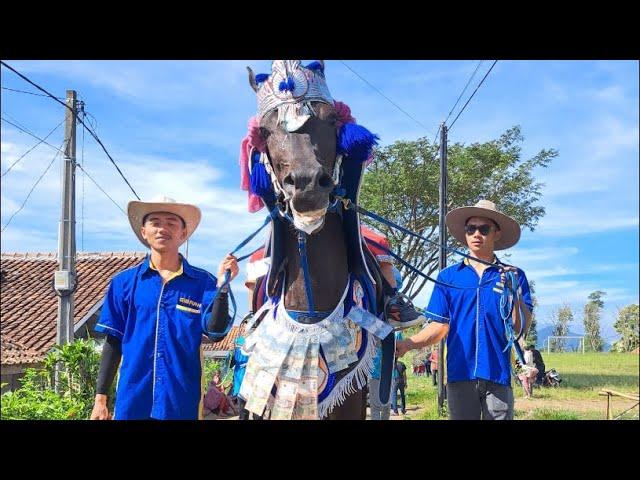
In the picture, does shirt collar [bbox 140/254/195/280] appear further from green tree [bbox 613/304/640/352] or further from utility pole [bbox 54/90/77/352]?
green tree [bbox 613/304/640/352]

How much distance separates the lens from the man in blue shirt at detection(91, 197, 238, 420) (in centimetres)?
285

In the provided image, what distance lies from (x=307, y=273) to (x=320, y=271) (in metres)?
0.06

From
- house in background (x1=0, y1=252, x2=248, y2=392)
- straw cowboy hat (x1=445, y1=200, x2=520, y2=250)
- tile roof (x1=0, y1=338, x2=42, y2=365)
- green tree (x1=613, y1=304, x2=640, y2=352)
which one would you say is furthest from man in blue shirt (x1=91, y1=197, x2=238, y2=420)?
green tree (x1=613, y1=304, x2=640, y2=352)

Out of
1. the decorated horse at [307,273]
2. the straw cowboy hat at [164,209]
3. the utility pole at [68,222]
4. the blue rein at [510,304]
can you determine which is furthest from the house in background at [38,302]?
the decorated horse at [307,273]

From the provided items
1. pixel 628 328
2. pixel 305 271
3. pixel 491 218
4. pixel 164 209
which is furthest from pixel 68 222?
pixel 628 328

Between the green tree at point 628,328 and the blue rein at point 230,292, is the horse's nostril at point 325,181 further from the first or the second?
the green tree at point 628,328

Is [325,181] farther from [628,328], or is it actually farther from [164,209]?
[628,328]

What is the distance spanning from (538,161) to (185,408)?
4.21 meters

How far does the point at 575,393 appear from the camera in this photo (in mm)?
7867

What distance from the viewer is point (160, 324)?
113 inches

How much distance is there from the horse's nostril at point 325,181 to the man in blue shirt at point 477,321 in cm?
109

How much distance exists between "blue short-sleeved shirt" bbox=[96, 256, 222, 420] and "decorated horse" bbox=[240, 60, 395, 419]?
0.33 meters

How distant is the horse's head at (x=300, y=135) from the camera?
2352mm
